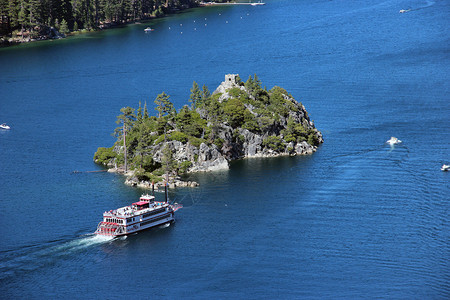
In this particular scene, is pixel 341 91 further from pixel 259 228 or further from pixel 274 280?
pixel 274 280

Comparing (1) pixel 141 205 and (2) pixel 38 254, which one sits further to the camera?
(1) pixel 141 205

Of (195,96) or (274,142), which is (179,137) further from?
(274,142)

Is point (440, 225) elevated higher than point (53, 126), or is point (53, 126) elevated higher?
point (53, 126)

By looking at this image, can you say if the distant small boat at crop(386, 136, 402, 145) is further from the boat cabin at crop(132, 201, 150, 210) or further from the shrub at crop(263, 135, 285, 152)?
the boat cabin at crop(132, 201, 150, 210)

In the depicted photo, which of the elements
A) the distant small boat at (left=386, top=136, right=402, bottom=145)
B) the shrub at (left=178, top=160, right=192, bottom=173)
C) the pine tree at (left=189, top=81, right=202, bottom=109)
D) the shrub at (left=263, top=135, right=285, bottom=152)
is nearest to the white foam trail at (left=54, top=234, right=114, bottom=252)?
the shrub at (left=178, top=160, right=192, bottom=173)

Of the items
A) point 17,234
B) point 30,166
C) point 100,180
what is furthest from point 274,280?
point 30,166

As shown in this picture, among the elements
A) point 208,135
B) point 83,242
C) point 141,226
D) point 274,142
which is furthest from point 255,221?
point 274,142

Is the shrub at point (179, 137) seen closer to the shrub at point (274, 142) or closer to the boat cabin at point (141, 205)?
the shrub at point (274, 142)
